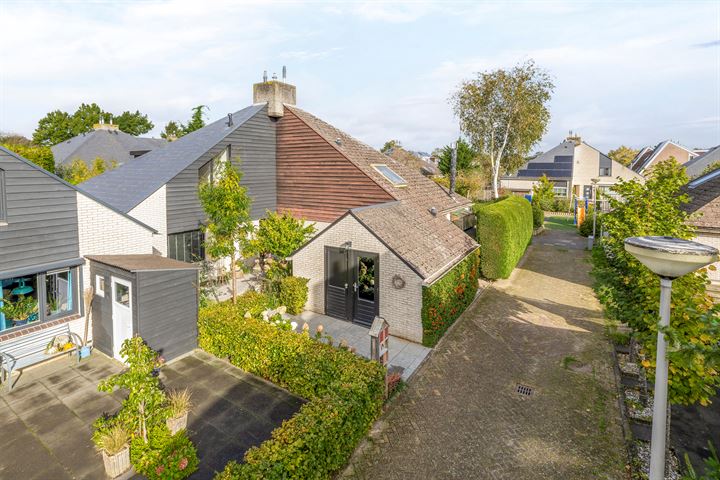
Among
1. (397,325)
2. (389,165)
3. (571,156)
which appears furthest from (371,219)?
(571,156)

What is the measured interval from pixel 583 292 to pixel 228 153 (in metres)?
17.4

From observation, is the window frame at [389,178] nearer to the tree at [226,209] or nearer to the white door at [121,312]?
the tree at [226,209]

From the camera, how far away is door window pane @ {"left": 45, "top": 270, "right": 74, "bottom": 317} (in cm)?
1071

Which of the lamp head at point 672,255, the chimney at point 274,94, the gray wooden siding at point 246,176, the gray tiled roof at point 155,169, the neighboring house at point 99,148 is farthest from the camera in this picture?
the neighboring house at point 99,148

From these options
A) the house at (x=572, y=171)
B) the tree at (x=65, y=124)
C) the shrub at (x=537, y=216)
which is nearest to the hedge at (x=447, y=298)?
the shrub at (x=537, y=216)

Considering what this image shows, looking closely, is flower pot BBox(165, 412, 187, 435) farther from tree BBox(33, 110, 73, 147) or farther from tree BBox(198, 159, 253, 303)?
tree BBox(33, 110, 73, 147)

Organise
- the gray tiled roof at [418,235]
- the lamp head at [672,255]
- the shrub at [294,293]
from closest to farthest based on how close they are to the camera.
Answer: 1. the lamp head at [672,255]
2. the gray tiled roof at [418,235]
3. the shrub at [294,293]

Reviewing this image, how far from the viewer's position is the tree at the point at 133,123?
7494 centimetres

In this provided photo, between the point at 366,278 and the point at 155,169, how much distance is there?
10813 mm

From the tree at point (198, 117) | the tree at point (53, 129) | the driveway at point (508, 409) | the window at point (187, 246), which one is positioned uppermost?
the tree at point (53, 129)

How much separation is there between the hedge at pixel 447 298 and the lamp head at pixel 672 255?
291 inches

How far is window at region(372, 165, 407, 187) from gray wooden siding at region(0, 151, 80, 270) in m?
12.1

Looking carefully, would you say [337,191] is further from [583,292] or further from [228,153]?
[583,292]

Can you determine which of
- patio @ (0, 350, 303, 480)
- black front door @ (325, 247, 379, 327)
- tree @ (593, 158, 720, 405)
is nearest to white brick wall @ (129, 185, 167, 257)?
patio @ (0, 350, 303, 480)
